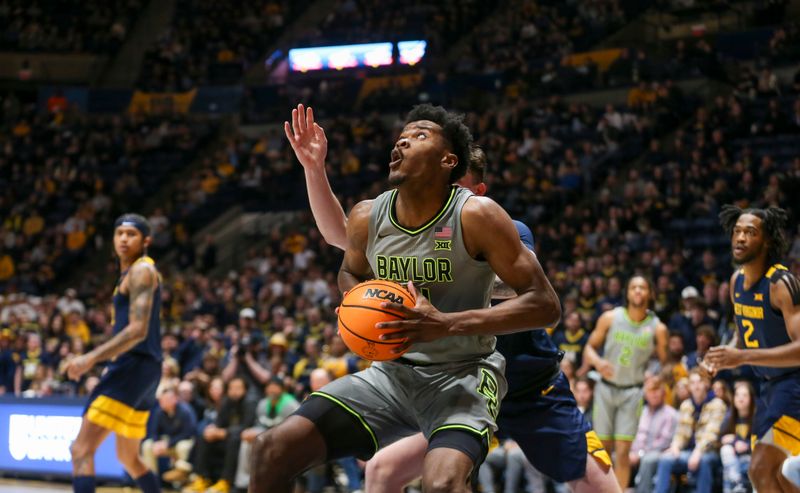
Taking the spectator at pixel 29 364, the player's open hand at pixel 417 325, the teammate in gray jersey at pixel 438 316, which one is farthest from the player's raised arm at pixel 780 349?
the spectator at pixel 29 364

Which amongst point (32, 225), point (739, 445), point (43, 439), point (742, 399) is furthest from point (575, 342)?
point (32, 225)

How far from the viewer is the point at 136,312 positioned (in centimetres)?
680

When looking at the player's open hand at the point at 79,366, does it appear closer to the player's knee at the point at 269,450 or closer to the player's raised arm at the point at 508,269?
the player's knee at the point at 269,450

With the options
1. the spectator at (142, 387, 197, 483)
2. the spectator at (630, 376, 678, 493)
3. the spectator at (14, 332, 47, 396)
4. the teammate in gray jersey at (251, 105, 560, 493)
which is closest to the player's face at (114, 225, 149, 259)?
the teammate in gray jersey at (251, 105, 560, 493)

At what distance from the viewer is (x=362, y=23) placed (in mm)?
26078

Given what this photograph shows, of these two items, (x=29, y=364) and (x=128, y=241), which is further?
(x=29, y=364)

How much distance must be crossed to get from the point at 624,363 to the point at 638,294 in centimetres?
60

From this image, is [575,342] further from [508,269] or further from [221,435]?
[508,269]

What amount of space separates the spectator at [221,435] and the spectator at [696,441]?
395 centimetres

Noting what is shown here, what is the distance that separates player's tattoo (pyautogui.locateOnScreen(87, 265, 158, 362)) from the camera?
264 inches

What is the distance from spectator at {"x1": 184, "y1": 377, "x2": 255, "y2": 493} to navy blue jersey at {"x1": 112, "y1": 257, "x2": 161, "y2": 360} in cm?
347

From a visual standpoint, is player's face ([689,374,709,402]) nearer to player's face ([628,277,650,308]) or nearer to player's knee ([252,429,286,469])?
player's face ([628,277,650,308])

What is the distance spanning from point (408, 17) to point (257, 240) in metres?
7.25

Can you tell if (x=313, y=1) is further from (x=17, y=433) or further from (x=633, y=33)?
(x=17, y=433)
